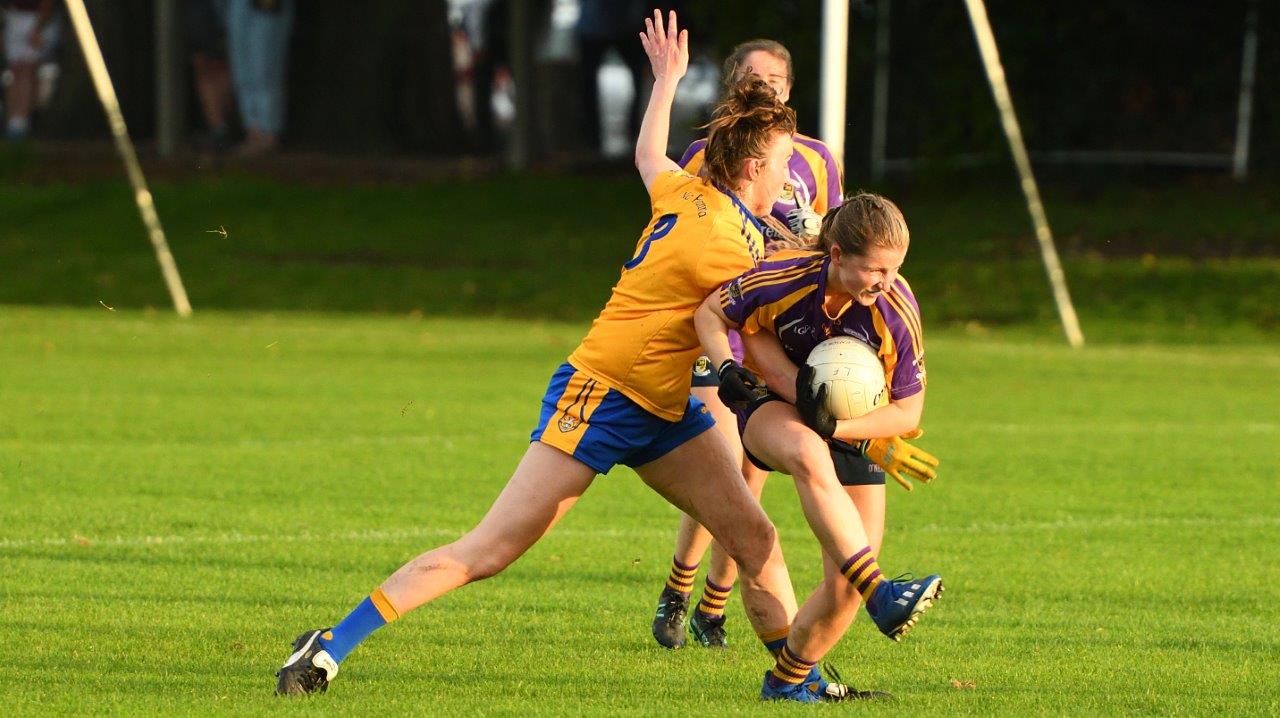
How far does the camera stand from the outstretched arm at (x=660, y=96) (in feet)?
21.3

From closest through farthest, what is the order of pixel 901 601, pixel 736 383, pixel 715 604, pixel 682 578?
pixel 901 601 < pixel 736 383 < pixel 715 604 < pixel 682 578

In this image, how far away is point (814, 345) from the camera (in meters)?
6.00

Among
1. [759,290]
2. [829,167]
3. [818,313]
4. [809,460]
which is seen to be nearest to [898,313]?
[818,313]

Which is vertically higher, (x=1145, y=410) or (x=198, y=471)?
(x=198, y=471)

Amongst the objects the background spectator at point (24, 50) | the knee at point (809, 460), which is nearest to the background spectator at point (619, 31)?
the background spectator at point (24, 50)

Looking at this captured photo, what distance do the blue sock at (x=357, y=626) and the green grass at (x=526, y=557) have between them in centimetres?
16

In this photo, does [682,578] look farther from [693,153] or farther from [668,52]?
[668,52]

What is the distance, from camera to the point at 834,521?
574 cm

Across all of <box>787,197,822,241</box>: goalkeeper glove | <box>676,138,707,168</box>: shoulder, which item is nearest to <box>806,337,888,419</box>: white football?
<box>787,197,822,241</box>: goalkeeper glove

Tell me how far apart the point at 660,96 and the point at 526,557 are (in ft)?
9.29

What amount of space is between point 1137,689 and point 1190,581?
2191 millimetres

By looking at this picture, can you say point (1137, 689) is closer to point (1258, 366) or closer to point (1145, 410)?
point (1145, 410)

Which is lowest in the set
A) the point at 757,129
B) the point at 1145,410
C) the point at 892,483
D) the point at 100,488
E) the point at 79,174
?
the point at 79,174

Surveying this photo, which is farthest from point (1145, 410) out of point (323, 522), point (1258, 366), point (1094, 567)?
point (323, 522)
